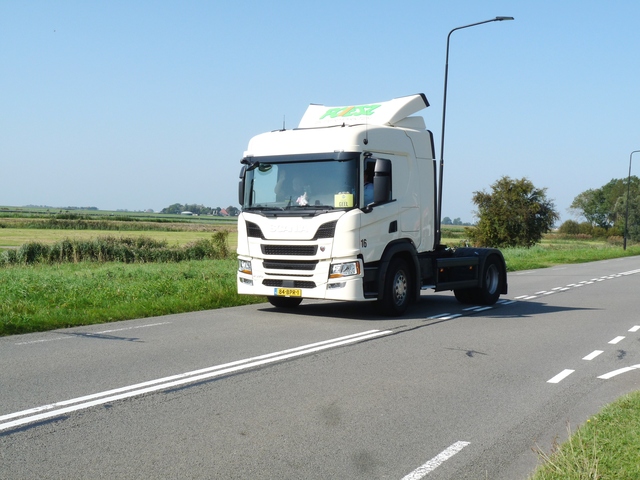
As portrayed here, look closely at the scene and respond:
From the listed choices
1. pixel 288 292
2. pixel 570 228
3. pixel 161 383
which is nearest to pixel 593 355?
pixel 288 292

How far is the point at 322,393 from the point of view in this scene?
7133 millimetres

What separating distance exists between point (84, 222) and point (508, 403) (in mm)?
88720

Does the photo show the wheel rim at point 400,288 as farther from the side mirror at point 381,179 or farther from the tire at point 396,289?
the side mirror at point 381,179

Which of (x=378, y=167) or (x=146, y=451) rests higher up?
(x=378, y=167)

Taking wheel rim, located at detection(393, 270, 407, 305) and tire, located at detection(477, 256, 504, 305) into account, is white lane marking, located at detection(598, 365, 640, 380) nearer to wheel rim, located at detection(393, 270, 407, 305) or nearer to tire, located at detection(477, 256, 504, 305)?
wheel rim, located at detection(393, 270, 407, 305)

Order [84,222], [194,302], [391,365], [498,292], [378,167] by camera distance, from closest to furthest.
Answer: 1. [391,365]
2. [378,167]
3. [194,302]
4. [498,292]
5. [84,222]

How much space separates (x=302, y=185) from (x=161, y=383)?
6117 mm

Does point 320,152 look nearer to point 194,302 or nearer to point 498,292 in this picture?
point 194,302

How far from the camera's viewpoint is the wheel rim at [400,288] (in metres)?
13.4

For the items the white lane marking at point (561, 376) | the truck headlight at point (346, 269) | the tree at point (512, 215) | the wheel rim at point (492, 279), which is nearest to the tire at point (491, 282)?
the wheel rim at point (492, 279)

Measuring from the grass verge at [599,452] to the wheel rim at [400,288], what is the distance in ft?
23.8

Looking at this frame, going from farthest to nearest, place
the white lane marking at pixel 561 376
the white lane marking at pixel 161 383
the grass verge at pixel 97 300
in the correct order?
the grass verge at pixel 97 300
the white lane marking at pixel 561 376
the white lane marking at pixel 161 383

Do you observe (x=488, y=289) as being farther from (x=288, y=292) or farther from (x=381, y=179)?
(x=288, y=292)

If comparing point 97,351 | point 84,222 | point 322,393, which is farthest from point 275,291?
point 84,222
